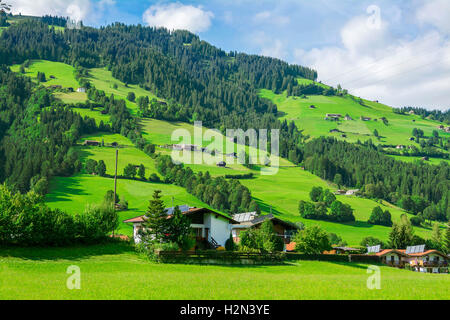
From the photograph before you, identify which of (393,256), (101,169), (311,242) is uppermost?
(101,169)

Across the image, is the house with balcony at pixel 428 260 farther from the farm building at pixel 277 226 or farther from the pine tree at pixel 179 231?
the pine tree at pixel 179 231

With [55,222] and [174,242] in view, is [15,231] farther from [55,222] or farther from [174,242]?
[174,242]

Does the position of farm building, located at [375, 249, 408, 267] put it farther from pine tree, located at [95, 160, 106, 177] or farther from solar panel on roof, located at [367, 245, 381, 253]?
pine tree, located at [95, 160, 106, 177]

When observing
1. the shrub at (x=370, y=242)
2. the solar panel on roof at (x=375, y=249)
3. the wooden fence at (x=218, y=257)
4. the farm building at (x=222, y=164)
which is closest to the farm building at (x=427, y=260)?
the solar panel on roof at (x=375, y=249)

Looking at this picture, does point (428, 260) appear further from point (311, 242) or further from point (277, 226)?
point (311, 242)

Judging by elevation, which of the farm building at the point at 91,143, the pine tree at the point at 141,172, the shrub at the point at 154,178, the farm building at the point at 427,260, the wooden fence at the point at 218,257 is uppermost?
the farm building at the point at 91,143

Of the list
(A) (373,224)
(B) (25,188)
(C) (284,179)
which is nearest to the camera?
(B) (25,188)

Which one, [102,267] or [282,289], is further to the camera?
[102,267]

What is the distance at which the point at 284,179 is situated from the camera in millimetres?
191125

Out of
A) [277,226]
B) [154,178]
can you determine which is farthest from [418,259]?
[154,178]

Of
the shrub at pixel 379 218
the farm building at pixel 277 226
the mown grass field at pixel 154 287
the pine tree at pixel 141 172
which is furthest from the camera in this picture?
the pine tree at pixel 141 172

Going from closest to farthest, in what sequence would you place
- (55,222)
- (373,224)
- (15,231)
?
(15,231) → (55,222) → (373,224)
